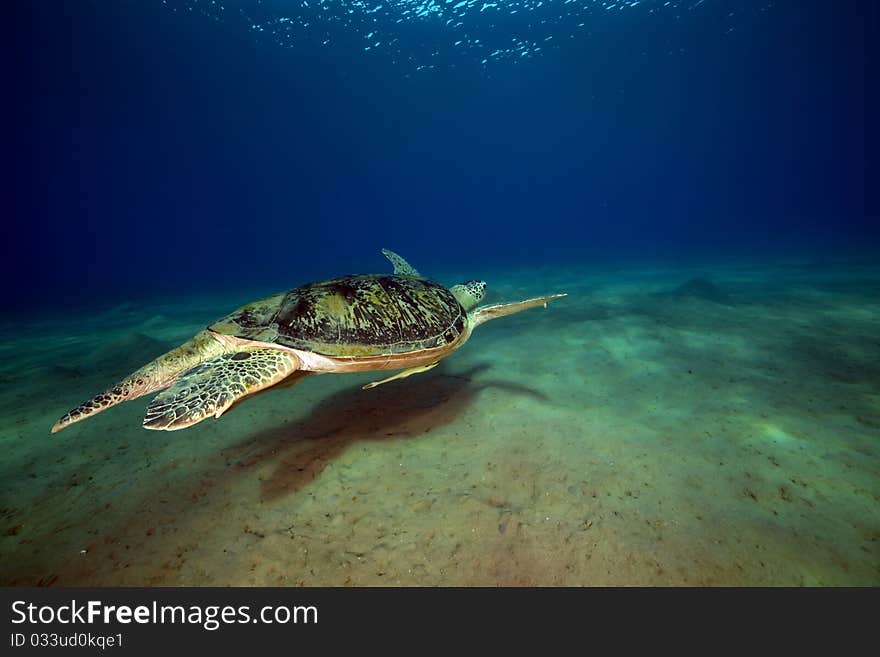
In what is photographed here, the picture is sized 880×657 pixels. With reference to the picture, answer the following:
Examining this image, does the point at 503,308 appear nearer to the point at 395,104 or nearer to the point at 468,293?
the point at 468,293

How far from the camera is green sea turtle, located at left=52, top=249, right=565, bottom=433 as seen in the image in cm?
282

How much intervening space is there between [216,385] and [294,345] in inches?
29.2

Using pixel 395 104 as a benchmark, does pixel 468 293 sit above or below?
below

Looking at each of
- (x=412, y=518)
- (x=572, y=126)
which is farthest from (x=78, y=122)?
(x=572, y=126)

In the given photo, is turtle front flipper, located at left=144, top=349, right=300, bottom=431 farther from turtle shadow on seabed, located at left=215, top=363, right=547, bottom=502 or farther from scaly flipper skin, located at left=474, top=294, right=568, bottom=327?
scaly flipper skin, located at left=474, top=294, right=568, bottom=327

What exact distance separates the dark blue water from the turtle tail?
24946mm

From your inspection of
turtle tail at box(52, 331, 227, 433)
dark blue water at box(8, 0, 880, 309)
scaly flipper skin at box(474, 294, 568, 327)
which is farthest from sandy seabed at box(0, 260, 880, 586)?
dark blue water at box(8, 0, 880, 309)

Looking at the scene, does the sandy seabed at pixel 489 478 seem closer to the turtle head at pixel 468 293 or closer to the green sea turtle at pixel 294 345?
the green sea turtle at pixel 294 345

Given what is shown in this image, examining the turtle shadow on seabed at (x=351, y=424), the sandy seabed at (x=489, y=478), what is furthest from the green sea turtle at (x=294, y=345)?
the sandy seabed at (x=489, y=478)

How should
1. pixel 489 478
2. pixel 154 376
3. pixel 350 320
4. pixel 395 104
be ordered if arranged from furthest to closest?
pixel 395 104, pixel 350 320, pixel 154 376, pixel 489 478

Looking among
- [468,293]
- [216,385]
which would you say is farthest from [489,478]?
[468,293]

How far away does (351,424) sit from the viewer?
12.7 feet

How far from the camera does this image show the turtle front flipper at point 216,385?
254 cm

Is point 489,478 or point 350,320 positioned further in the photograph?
point 350,320
